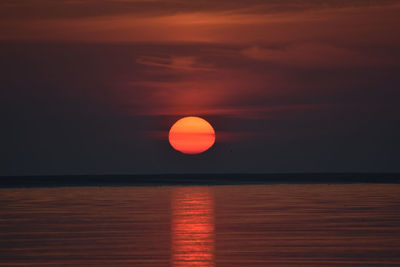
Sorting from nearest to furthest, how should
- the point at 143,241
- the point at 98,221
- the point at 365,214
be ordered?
the point at 143,241, the point at 98,221, the point at 365,214

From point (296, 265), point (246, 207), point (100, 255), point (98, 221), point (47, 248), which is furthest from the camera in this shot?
point (246, 207)

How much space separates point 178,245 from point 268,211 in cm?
1553

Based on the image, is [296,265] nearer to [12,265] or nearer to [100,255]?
[100,255]

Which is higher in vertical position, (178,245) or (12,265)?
(178,245)

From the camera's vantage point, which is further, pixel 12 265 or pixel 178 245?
pixel 178 245

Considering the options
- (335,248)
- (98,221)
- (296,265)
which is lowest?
(296,265)

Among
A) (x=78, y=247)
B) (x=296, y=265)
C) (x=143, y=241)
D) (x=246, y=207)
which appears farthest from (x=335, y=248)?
(x=246, y=207)

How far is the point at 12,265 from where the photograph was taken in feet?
68.9

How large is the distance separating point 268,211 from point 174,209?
625 centimetres

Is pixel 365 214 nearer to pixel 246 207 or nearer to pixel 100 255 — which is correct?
pixel 246 207

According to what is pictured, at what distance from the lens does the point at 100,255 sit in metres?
22.8

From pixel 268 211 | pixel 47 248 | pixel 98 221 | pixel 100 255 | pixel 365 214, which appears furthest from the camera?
pixel 268 211

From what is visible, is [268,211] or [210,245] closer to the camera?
[210,245]

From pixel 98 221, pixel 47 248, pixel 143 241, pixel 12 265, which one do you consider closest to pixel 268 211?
pixel 98 221
